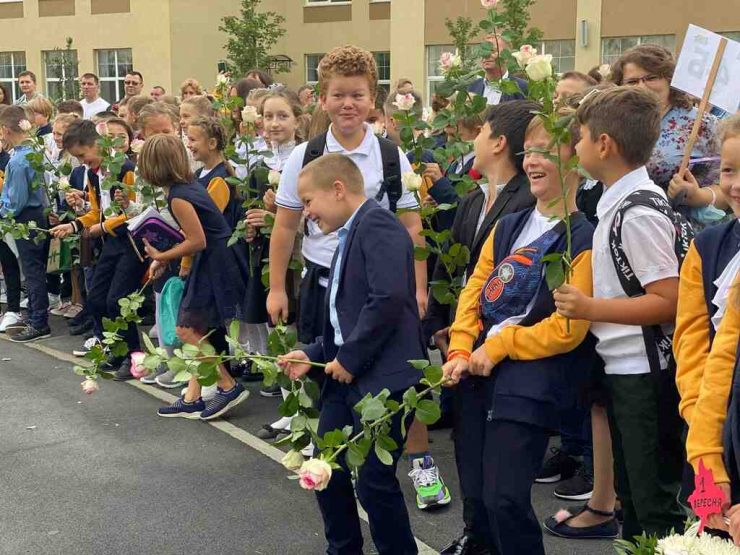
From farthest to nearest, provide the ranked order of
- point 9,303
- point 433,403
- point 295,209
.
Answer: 1. point 9,303
2. point 295,209
3. point 433,403

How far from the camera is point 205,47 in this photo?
37438 millimetres

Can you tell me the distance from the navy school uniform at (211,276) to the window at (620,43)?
73.5 ft

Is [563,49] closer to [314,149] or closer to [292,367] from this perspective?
[314,149]

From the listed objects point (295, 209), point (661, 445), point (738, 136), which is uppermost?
point (738, 136)

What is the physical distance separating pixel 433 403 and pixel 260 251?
328cm

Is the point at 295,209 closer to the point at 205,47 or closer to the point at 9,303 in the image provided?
the point at 9,303

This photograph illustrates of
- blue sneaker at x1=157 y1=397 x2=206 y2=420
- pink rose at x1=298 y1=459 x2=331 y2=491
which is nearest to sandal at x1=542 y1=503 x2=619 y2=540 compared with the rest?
pink rose at x1=298 y1=459 x2=331 y2=491

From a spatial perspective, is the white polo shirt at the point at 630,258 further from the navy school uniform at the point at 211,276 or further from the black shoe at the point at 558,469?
the navy school uniform at the point at 211,276

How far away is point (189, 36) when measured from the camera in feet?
121

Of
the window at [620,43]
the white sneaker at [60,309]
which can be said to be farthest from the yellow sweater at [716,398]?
the window at [620,43]

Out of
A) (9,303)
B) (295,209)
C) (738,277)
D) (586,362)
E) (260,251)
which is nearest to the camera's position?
(738,277)

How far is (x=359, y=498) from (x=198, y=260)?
317cm

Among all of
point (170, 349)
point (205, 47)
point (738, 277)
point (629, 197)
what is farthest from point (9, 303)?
point (205, 47)

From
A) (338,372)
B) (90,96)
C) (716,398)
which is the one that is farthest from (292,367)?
(90,96)
